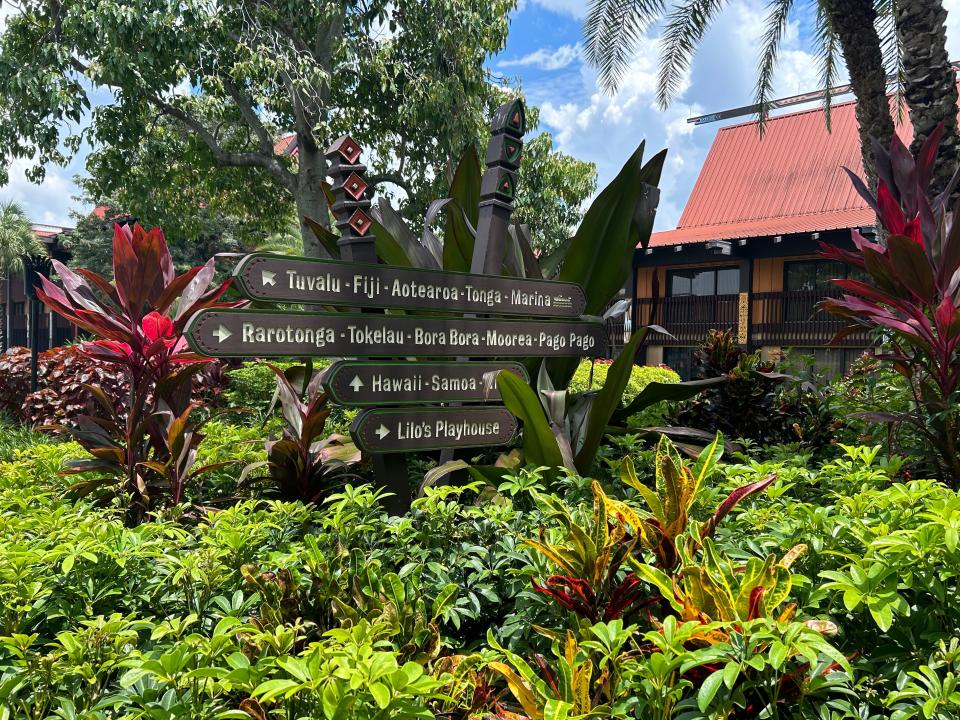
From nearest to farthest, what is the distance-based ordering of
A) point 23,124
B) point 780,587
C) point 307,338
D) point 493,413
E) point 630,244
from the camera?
point 780,587 < point 307,338 < point 493,413 < point 630,244 < point 23,124

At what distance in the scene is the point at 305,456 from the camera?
334 cm

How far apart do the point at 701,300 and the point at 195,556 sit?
814 inches

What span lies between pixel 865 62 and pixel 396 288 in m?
6.50

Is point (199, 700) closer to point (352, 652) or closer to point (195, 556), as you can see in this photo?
point (352, 652)

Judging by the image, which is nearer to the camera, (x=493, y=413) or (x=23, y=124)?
(x=493, y=413)

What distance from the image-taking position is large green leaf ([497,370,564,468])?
10.3 ft

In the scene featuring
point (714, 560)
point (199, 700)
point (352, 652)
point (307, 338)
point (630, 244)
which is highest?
point (630, 244)

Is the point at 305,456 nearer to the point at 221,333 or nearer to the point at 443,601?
the point at 221,333

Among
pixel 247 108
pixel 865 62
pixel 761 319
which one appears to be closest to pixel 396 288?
pixel 865 62

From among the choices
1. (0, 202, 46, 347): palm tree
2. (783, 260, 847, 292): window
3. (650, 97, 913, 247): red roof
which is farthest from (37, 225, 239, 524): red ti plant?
(0, 202, 46, 347): palm tree

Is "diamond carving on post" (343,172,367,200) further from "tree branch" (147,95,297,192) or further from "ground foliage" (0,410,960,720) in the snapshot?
"tree branch" (147,95,297,192)

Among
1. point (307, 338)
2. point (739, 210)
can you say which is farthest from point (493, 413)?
point (739, 210)

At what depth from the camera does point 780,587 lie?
1688mm

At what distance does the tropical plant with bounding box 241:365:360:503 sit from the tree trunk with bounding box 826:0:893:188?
631 centimetres
